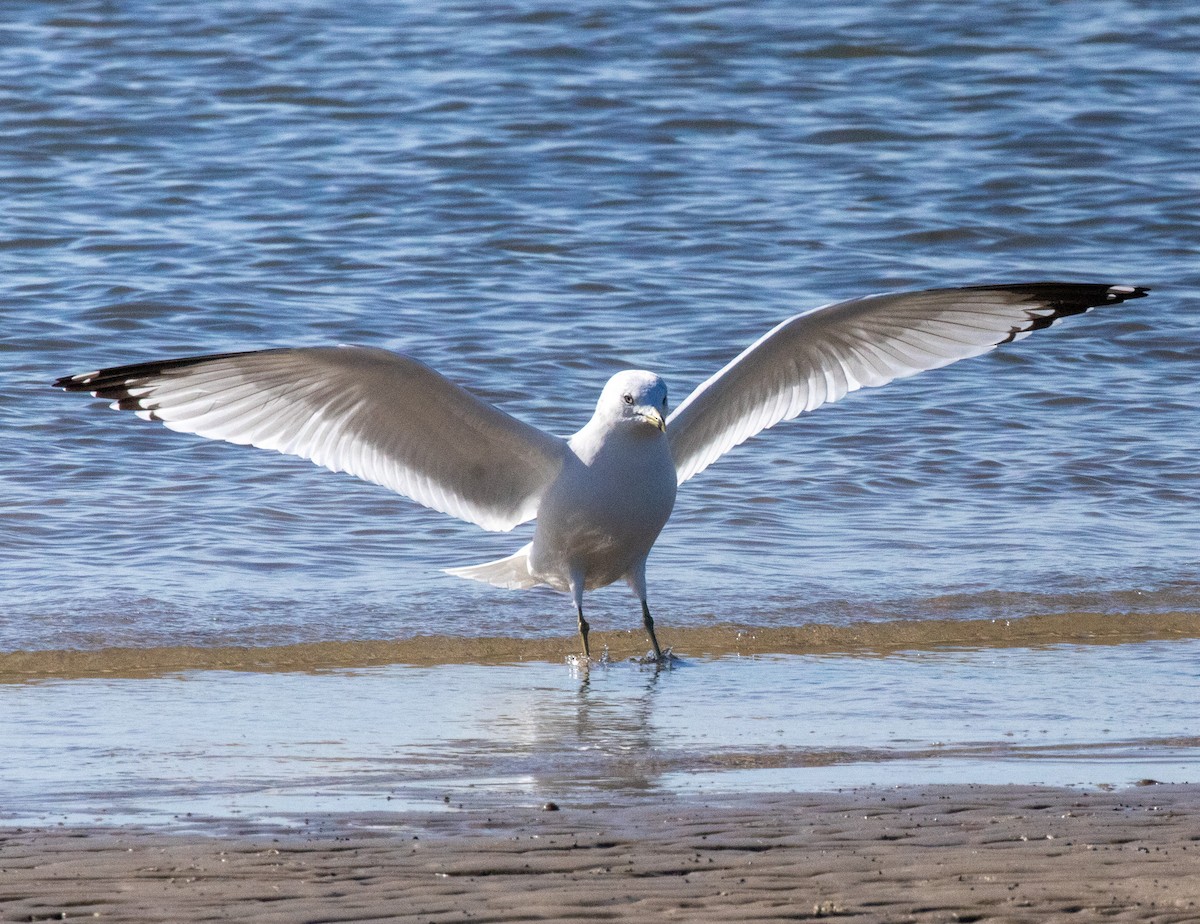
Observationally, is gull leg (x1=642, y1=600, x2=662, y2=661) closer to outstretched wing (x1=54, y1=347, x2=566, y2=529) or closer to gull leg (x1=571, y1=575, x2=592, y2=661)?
gull leg (x1=571, y1=575, x2=592, y2=661)

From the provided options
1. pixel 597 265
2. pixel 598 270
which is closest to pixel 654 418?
pixel 598 270

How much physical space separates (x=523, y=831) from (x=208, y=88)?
13141mm

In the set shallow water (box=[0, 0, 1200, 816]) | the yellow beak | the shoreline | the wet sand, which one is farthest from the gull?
the wet sand

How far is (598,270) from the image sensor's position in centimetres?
1175

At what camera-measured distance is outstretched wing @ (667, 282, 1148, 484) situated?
6.32 meters

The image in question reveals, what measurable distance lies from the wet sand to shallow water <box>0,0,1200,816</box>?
5.04ft

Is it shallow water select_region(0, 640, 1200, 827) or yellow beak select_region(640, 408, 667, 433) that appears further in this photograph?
yellow beak select_region(640, 408, 667, 433)

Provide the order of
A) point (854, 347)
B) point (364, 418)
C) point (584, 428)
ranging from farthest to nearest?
point (854, 347) → point (584, 428) → point (364, 418)

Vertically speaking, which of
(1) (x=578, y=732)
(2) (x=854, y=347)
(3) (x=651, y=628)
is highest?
(2) (x=854, y=347)

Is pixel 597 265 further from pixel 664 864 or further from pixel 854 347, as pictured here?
pixel 664 864

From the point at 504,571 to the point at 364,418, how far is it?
0.76 metres

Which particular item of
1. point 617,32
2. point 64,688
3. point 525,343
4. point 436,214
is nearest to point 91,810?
point 64,688

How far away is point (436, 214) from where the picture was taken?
42.4 feet

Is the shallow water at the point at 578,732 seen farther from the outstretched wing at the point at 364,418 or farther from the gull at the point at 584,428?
the outstretched wing at the point at 364,418
